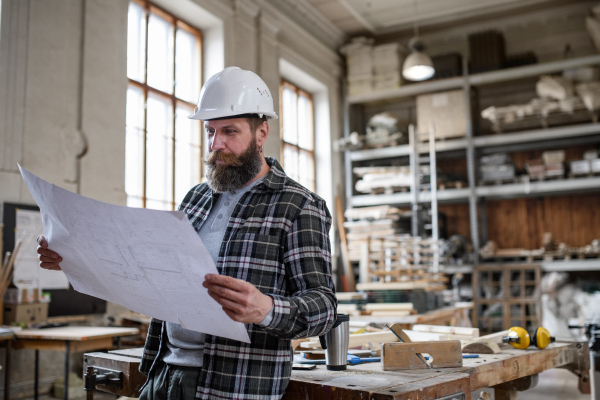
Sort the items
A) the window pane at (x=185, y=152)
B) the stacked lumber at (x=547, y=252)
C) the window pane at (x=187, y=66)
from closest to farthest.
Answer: the window pane at (x=185, y=152) < the window pane at (x=187, y=66) < the stacked lumber at (x=547, y=252)

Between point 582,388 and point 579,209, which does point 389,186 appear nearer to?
point 579,209

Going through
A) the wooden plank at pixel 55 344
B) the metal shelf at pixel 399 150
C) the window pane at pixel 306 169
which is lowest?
the wooden plank at pixel 55 344

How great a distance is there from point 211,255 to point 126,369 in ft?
2.33

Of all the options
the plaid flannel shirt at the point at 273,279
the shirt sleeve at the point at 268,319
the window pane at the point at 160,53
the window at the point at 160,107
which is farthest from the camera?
the window pane at the point at 160,53

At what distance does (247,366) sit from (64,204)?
2.00ft

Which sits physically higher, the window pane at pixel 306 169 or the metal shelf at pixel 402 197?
the window pane at pixel 306 169

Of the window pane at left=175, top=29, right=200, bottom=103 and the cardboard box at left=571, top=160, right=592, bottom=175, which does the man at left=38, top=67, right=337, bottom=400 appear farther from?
the cardboard box at left=571, top=160, right=592, bottom=175

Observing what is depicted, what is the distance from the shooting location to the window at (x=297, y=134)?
9.88 m

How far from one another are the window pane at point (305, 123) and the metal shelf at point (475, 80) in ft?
2.74

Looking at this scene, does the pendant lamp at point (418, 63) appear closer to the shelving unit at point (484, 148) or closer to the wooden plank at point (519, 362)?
the shelving unit at point (484, 148)

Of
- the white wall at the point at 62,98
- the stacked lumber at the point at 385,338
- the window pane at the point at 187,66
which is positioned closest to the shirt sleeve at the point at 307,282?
the stacked lumber at the point at 385,338

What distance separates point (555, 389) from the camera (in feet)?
18.6

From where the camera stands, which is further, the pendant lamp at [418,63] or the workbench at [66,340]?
the pendant lamp at [418,63]

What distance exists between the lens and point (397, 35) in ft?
35.9
